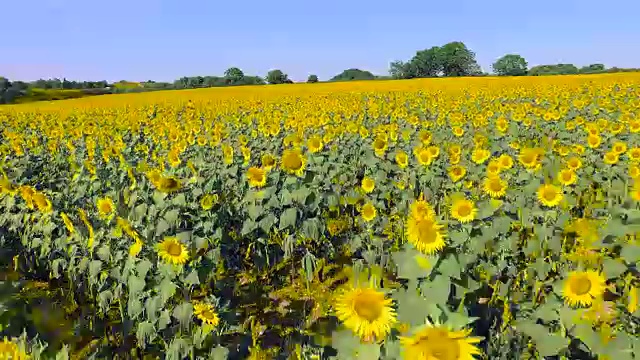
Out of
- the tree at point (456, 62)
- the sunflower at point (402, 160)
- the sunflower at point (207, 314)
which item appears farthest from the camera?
the tree at point (456, 62)

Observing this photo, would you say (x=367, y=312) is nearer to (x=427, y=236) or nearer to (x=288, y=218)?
(x=427, y=236)

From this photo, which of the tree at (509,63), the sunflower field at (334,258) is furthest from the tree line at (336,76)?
the sunflower field at (334,258)

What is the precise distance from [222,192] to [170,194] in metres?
1.54

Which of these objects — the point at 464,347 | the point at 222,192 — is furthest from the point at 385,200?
the point at 464,347

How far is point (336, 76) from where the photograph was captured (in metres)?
61.3

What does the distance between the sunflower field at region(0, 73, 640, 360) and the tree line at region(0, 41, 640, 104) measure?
46445 millimetres

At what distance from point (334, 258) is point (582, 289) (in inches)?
151

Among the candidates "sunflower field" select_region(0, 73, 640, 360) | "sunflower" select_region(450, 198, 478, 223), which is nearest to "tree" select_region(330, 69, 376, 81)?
"sunflower field" select_region(0, 73, 640, 360)

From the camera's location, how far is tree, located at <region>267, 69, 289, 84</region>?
59062 millimetres

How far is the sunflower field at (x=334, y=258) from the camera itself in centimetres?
202

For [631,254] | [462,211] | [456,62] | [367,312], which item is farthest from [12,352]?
[456,62]

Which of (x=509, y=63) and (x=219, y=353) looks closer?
(x=219, y=353)

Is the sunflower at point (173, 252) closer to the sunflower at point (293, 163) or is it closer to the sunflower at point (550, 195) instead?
the sunflower at point (293, 163)

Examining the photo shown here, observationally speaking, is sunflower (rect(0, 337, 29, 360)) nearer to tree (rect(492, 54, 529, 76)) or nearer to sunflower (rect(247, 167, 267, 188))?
sunflower (rect(247, 167, 267, 188))
